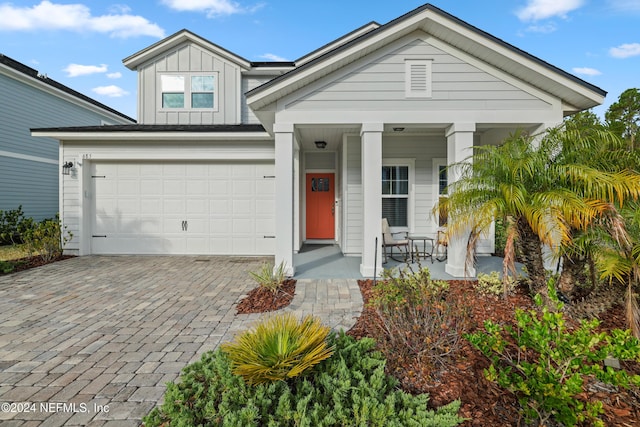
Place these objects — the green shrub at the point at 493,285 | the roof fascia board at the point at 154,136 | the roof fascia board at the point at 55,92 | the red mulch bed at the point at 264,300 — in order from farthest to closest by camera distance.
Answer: the roof fascia board at the point at 55,92 < the roof fascia board at the point at 154,136 < the green shrub at the point at 493,285 < the red mulch bed at the point at 264,300

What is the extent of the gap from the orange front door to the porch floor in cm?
131

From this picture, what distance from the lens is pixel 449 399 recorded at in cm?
220

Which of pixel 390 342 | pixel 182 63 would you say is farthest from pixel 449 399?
pixel 182 63

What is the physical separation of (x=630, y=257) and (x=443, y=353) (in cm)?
233

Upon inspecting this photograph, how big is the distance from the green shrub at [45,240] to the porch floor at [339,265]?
5.99 metres

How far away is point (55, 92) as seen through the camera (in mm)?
11891

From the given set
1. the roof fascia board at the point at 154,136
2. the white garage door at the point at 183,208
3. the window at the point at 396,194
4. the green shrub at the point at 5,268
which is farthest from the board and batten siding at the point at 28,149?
the window at the point at 396,194

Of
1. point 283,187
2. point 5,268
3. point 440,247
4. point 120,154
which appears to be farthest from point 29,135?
point 440,247

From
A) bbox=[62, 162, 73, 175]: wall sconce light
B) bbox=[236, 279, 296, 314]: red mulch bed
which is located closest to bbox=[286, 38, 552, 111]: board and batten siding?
bbox=[236, 279, 296, 314]: red mulch bed

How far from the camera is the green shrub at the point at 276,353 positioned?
79.0 inches

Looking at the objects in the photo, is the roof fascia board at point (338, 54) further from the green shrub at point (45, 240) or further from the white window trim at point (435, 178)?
the green shrub at point (45, 240)

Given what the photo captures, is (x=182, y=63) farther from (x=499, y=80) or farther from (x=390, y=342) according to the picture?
(x=390, y=342)

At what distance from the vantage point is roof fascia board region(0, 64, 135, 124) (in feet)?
33.5

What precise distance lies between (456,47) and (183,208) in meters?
7.32
